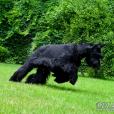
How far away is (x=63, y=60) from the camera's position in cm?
609

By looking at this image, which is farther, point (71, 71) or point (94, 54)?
point (94, 54)

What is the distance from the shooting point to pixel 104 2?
14.0 m

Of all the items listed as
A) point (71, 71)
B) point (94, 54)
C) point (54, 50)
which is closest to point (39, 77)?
point (54, 50)

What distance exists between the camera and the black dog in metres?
6.02

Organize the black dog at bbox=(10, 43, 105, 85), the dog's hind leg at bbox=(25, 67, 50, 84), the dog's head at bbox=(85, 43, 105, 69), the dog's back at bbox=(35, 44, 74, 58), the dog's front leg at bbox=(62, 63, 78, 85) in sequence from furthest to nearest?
1. the dog's hind leg at bbox=(25, 67, 50, 84)
2. the dog's back at bbox=(35, 44, 74, 58)
3. the dog's head at bbox=(85, 43, 105, 69)
4. the black dog at bbox=(10, 43, 105, 85)
5. the dog's front leg at bbox=(62, 63, 78, 85)

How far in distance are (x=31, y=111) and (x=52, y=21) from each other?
1280cm

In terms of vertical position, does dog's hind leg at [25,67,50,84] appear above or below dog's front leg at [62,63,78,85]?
below

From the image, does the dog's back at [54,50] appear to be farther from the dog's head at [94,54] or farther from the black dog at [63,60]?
the dog's head at [94,54]

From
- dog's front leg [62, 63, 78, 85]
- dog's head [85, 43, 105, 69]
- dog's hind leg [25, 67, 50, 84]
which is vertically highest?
dog's head [85, 43, 105, 69]

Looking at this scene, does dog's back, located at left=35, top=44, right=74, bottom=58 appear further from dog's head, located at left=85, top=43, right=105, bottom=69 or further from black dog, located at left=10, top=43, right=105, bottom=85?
dog's head, located at left=85, top=43, right=105, bottom=69

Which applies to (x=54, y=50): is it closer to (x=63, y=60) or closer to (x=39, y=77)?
(x=63, y=60)

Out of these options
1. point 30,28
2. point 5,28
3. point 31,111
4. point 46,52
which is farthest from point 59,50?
point 5,28

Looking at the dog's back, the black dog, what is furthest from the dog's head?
the dog's back

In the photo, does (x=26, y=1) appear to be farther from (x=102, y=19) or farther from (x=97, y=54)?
(x=97, y=54)
